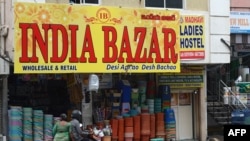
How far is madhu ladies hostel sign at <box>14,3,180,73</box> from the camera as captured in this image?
12344mm

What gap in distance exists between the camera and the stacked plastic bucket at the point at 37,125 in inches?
528

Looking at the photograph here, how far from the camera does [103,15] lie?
13328 mm

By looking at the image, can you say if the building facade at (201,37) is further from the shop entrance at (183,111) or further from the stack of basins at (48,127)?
the stack of basins at (48,127)

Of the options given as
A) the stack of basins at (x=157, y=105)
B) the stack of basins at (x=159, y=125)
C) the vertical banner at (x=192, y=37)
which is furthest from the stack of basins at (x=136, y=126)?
the vertical banner at (x=192, y=37)

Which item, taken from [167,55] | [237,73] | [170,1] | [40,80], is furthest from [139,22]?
[237,73]

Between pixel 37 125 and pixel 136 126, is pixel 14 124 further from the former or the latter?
pixel 136 126

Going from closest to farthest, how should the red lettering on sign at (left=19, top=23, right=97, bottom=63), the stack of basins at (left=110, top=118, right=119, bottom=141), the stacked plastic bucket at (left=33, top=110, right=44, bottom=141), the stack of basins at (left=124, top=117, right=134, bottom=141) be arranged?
the red lettering on sign at (left=19, top=23, right=97, bottom=63)
the stacked plastic bucket at (left=33, top=110, right=44, bottom=141)
the stack of basins at (left=110, top=118, right=119, bottom=141)
the stack of basins at (left=124, top=117, right=134, bottom=141)

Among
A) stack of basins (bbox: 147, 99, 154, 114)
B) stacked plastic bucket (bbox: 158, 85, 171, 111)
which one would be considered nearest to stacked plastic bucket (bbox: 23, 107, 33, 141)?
stack of basins (bbox: 147, 99, 154, 114)

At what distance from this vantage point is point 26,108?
13320 mm

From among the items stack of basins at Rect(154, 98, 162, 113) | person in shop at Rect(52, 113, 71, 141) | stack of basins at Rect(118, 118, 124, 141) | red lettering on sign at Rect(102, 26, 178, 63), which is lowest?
stack of basins at Rect(118, 118, 124, 141)

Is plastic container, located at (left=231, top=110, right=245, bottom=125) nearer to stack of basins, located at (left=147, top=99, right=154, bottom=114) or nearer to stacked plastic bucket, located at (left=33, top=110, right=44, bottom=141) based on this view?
stack of basins, located at (left=147, top=99, right=154, bottom=114)

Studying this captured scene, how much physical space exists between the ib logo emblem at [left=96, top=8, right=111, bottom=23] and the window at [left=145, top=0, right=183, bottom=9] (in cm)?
245

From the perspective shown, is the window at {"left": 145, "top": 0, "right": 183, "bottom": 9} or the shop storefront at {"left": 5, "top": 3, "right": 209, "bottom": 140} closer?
the shop storefront at {"left": 5, "top": 3, "right": 209, "bottom": 140}

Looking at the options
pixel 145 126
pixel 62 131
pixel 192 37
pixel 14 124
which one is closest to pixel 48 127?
pixel 14 124
